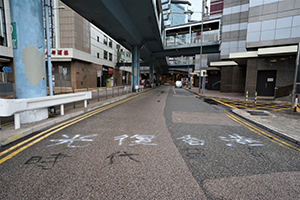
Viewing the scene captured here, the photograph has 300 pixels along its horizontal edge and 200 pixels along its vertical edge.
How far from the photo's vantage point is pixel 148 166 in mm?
3113

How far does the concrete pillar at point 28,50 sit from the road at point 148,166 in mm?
1824

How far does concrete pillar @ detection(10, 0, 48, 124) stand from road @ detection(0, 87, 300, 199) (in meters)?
1.82

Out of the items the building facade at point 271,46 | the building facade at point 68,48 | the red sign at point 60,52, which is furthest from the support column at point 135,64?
the building facade at point 271,46

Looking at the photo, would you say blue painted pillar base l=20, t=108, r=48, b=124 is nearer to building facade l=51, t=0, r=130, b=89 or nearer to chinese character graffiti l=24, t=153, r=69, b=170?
chinese character graffiti l=24, t=153, r=69, b=170

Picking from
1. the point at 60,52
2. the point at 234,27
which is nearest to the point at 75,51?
the point at 60,52

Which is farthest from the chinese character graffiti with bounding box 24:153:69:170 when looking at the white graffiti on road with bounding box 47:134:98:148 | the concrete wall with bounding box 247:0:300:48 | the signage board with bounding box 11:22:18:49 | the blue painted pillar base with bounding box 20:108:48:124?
the concrete wall with bounding box 247:0:300:48

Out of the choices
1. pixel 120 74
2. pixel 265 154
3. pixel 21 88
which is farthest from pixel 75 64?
pixel 265 154

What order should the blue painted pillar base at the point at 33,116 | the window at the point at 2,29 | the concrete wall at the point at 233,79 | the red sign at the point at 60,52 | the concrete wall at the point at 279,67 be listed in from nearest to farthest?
the blue painted pillar base at the point at 33,116, the concrete wall at the point at 279,67, the window at the point at 2,29, the concrete wall at the point at 233,79, the red sign at the point at 60,52

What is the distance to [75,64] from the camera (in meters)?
29.8

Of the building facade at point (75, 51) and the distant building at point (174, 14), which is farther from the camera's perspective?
the distant building at point (174, 14)

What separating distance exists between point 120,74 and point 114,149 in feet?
163

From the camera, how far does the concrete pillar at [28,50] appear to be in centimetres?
523

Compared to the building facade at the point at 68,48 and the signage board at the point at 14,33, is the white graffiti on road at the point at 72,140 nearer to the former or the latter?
the signage board at the point at 14,33

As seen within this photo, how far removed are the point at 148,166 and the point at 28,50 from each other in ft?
18.4
